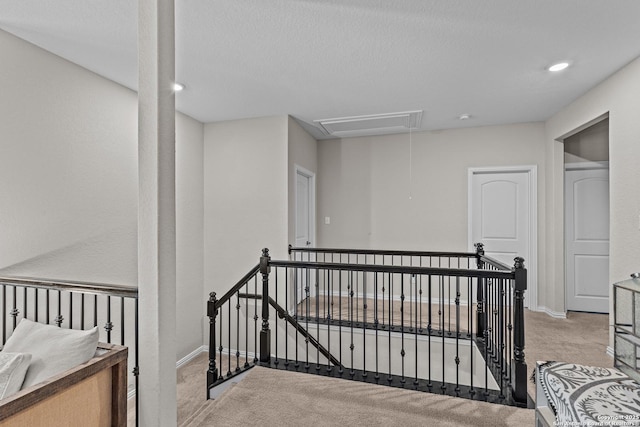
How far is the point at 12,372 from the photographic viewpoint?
1360 millimetres

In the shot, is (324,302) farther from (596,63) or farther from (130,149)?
(596,63)

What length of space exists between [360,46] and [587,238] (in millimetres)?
4064

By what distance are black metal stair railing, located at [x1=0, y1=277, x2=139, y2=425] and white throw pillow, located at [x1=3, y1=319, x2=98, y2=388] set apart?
16 cm

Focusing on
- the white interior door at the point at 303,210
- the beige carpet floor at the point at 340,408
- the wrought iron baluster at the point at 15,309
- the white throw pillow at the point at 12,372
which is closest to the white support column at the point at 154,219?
the white throw pillow at the point at 12,372

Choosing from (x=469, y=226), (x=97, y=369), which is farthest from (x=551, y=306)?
(x=97, y=369)

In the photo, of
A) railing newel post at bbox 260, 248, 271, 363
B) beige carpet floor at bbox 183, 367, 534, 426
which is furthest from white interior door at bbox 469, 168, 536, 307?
railing newel post at bbox 260, 248, 271, 363

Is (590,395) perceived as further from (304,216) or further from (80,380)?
(304,216)

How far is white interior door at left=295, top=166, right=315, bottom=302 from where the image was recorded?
4504 millimetres

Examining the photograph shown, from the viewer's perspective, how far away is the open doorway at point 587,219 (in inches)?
164

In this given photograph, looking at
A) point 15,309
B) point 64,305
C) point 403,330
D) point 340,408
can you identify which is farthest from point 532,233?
point 15,309

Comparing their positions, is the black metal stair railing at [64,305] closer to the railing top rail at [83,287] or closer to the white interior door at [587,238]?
the railing top rail at [83,287]

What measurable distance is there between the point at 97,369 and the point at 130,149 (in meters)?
2.42

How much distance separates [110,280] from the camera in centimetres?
297

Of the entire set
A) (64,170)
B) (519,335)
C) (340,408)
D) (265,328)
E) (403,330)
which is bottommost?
(340,408)
